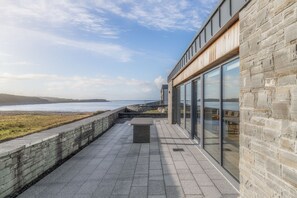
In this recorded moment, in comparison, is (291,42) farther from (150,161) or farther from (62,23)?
(62,23)

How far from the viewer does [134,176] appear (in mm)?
5738

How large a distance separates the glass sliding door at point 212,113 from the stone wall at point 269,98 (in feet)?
9.07

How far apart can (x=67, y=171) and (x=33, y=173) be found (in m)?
1.05

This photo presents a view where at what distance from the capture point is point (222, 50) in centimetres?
514

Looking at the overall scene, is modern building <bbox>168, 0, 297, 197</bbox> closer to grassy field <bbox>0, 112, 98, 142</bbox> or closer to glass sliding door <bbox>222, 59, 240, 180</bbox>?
glass sliding door <bbox>222, 59, 240, 180</bbox>

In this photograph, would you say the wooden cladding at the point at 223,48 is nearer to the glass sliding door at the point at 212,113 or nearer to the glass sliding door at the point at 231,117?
the glass sliding door at the point at 231,117

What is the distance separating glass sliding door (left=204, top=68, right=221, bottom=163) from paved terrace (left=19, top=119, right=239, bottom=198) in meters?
0.43

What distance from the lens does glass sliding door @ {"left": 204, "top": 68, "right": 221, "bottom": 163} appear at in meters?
6.69

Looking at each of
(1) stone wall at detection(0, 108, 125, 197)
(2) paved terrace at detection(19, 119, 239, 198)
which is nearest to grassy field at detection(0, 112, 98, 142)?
(1) stone wall at detection(0, 108, 125, 197)

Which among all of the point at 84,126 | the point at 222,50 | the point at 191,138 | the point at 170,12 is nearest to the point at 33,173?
the point at 84,126

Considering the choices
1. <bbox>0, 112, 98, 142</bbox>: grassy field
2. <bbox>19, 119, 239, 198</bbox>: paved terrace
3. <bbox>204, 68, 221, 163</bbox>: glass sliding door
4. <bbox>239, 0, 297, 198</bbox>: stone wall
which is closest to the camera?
<bbox>239, 0, 297, 198</bbox>: stone wall

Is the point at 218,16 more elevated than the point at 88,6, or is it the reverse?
the point at 88,6

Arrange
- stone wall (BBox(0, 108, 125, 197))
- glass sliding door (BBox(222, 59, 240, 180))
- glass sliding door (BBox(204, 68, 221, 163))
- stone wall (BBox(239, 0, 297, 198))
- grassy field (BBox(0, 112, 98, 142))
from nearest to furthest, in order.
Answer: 1. stone wall (BBox(239, 0, 297, 198))
2. stone wall (BBox(0, 108, 125, 197))
3. glass sliding door (BBox(222, 59, 240, 180))
4. glass sliding door (BBox(204, 68, 221, 163))
5. grassy field (BBox(0, 112, 98, 142))

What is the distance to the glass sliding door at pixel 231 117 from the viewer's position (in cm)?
521
